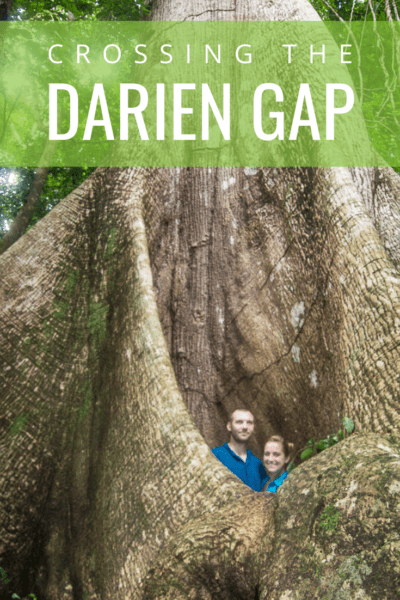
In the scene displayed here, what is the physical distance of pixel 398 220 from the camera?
11.9 feet

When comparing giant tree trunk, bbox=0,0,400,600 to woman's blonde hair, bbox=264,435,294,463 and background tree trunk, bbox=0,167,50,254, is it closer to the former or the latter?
woman's blonde hair, bbox=264,435,294,463

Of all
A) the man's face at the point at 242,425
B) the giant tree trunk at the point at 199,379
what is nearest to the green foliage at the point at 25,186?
the giant tree trunk at the point at 199,379

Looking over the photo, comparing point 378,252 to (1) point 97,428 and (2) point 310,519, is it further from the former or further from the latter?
(1) point 97,428

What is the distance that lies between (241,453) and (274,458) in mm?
254

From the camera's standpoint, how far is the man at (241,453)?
3.28 m

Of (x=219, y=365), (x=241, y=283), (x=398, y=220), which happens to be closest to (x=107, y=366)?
(x=219, y=365)

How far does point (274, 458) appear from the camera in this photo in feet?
10.6

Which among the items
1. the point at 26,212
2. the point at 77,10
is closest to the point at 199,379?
the point at 26,212

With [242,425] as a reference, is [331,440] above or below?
below

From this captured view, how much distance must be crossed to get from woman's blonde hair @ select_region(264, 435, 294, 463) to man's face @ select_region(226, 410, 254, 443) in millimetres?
150

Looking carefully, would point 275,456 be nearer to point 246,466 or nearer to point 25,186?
point 246,466

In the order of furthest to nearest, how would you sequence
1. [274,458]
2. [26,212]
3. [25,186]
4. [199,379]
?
1. [25,186]
2. [26,212]
3. [199,379]
4. [274,458]
